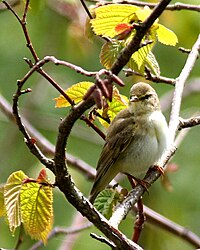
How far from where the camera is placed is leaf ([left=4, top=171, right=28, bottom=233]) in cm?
215

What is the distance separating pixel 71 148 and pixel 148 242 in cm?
104

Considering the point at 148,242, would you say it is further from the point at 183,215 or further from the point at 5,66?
the point at 5,66

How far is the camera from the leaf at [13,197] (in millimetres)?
2152

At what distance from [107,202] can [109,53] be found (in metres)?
0.57

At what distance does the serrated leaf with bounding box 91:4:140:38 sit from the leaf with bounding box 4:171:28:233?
52 centimetres

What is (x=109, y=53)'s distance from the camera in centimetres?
242

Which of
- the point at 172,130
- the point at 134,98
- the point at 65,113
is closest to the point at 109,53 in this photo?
the point at 172,130

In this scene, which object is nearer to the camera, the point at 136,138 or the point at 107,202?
the point at 107,202

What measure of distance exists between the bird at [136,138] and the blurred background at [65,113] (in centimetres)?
161

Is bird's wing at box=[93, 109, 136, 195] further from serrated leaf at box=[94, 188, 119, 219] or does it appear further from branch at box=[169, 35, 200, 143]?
serrated leaf at box=[94, 188, 119, 219]

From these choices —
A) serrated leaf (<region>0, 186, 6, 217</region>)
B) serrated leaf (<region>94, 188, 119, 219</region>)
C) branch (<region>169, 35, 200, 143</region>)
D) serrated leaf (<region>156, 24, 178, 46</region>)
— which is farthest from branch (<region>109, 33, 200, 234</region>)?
serrated leaf (<region>156, 24, 178, 46</region>)

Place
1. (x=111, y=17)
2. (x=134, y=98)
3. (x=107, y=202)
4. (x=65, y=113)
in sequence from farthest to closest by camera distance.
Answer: (x=65, y=113), (x=134, y=98), (x=107, y=202), (x=111, y=17)

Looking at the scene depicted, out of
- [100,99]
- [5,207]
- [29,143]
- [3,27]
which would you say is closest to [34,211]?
[5,207]

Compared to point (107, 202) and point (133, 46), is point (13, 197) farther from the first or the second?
point (133, 46)
